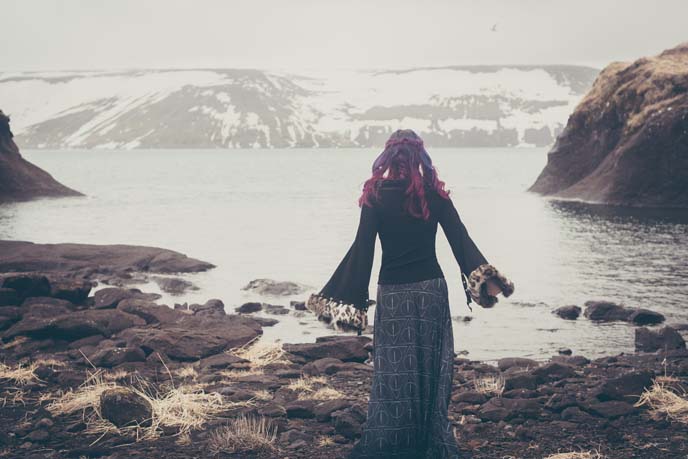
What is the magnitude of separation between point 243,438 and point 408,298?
2.79m

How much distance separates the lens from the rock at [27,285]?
1692 centimetres

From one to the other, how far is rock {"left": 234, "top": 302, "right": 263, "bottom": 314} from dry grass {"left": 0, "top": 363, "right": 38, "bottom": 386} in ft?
25.6

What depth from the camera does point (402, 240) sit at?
7504 millimetres

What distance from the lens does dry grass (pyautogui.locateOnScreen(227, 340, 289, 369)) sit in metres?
13.1

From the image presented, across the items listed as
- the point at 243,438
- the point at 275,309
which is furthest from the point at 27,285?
the point at 243,438

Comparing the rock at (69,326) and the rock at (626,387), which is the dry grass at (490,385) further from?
the rock at (69,326)

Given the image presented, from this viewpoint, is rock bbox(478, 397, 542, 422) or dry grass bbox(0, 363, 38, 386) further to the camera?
dry grass bbox(0, 363, 38, 386)

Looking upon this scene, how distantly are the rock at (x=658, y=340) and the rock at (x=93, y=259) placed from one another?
16.1 m

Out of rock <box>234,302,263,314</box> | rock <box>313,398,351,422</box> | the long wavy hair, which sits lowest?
rock <box>234,302,263,314</box>

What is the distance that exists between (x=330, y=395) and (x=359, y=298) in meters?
3.67

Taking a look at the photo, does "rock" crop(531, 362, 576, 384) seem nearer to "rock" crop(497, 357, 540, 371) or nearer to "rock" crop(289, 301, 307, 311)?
"rock" crop(497, 357, 540, 371)

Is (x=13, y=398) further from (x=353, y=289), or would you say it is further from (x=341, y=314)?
(x=353, y=289)

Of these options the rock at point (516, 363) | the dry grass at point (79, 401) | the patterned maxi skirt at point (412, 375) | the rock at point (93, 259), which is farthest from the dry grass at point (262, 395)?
the rock at point (93, 259)

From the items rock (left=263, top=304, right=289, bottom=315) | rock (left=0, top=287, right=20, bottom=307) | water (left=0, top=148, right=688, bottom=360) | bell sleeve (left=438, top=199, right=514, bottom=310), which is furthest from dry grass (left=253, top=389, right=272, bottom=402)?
rock (left=263, top=304, right=289, bottom=315)
